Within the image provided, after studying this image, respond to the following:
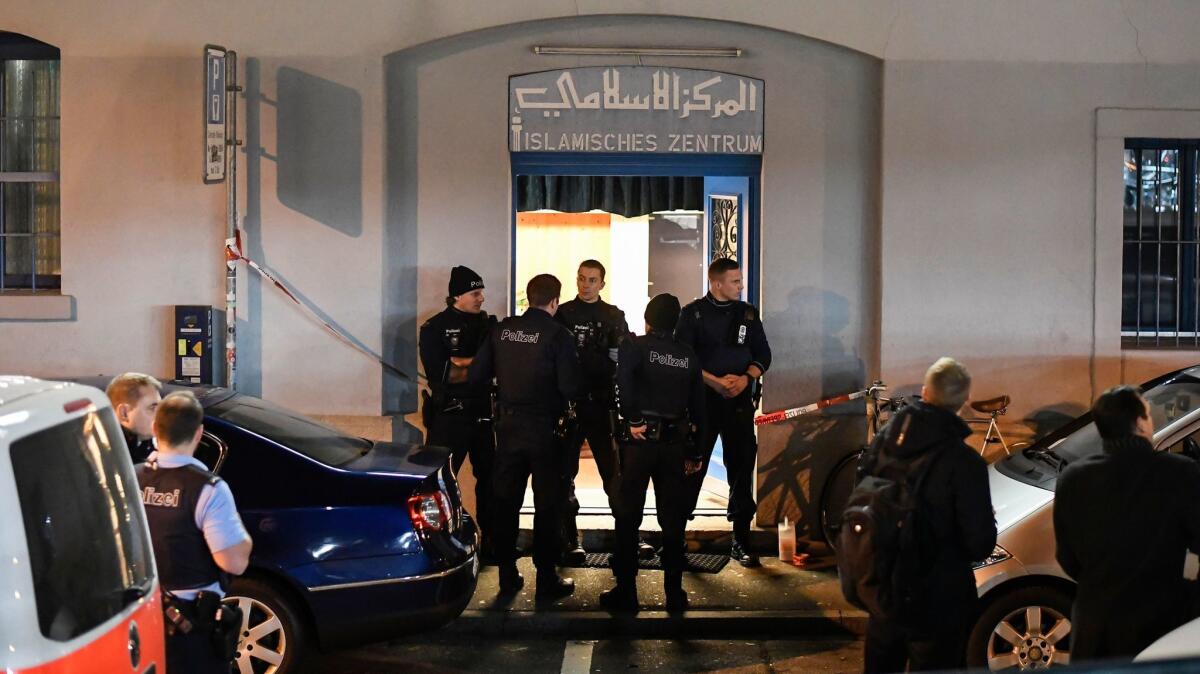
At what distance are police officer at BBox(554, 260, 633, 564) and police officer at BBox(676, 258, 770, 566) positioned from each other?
20.0 inches

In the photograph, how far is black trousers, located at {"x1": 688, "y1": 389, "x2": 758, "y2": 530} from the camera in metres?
9.07

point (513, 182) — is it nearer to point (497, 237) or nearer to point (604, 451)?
point (497, 237)

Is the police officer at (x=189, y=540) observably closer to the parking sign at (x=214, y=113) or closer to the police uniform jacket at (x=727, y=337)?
the parking sign at (x=214, y=113)

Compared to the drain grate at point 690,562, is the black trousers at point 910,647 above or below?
above

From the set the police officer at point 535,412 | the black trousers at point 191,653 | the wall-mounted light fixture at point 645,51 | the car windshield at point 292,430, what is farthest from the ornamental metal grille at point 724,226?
the black trousers at point 191,653

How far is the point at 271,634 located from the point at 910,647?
3.01m

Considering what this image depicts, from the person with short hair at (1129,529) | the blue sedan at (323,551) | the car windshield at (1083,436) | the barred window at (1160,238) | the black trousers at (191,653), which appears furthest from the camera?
the barred window at (1160,238)

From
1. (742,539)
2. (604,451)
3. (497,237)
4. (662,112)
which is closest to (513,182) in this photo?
(497,237)

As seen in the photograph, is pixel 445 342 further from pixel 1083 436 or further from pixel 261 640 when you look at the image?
pixel 1083 436

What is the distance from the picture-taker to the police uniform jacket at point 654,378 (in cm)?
774

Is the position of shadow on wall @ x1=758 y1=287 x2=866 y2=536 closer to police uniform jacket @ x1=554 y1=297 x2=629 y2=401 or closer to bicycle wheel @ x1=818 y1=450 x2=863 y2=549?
bicycle wheel @ x1=818 y1=450 x2=863 y2=549

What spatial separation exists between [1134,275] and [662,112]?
12.6ft

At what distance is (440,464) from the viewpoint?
6855mm

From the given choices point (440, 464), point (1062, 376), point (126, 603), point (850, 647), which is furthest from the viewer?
point (1062, 376)
